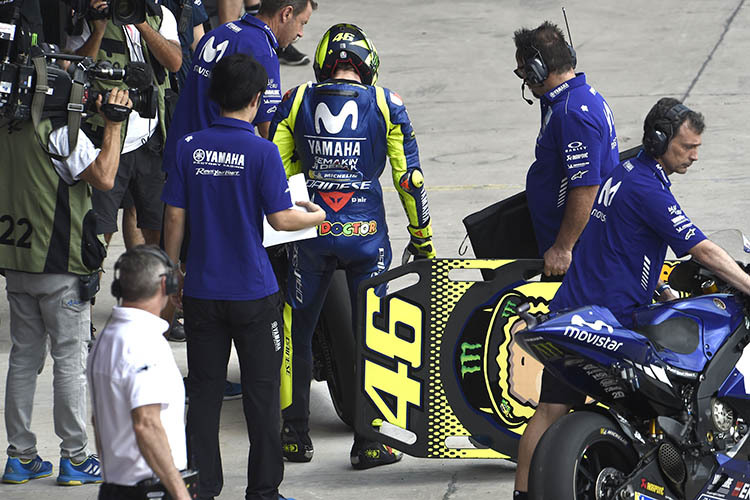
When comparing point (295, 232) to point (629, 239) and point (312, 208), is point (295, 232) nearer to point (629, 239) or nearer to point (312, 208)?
point (312, 208)

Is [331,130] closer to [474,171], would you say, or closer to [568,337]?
[568,337]

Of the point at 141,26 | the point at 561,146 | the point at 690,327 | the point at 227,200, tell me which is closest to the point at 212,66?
the point at 141,26

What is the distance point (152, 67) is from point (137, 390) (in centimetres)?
440

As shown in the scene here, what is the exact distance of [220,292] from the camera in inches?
219

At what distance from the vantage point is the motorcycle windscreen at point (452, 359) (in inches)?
246

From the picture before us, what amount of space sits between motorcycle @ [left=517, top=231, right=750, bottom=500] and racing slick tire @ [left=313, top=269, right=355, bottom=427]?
6.27 ft

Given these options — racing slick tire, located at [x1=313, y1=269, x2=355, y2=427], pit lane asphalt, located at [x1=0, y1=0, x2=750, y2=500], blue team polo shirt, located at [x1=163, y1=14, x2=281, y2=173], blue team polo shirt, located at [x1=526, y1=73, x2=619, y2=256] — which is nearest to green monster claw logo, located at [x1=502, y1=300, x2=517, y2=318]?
blue team polo shirt, located at [x1=526, y1=73, x2=619, y2=256]

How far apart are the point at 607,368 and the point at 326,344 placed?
239 centimetres

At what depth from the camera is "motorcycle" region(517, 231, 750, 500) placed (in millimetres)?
5000

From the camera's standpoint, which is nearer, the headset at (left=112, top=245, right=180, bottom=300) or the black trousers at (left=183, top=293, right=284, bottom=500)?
the headset at (left=112, top=245, right=180, bottom=300)

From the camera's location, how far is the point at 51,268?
243 inches

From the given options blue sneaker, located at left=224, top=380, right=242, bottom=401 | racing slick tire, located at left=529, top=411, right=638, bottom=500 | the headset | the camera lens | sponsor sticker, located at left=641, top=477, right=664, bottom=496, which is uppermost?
the camera lens

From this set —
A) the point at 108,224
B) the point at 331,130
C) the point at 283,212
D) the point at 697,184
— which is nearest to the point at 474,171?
the point at 697,184

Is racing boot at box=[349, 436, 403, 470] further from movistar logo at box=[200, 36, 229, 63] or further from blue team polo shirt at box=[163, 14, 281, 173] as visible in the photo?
movistar logo at box=[200, 36, 229, 63]
